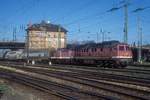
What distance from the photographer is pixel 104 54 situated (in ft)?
137

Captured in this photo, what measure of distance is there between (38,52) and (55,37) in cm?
5868

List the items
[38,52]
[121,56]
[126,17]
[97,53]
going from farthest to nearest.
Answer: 1. [38,52]
2. [126,17]
3. [97,53]
4. [121,56]

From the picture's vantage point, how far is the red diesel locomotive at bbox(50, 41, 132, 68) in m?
40.2

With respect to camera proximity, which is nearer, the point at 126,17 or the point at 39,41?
the point at 126,17

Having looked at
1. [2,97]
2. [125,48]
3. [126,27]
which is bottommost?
[2,97]

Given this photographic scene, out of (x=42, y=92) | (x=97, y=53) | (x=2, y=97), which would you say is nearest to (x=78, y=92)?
(x=42, y=92)

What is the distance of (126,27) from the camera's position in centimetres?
4831

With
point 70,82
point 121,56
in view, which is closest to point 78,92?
point 70,82

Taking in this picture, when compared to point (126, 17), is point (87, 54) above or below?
below

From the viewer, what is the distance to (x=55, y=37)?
14162 cm

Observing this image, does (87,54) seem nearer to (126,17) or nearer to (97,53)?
(97,53)

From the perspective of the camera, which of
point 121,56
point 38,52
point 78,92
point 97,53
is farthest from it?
point 38,52

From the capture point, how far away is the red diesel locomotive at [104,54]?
4019cm

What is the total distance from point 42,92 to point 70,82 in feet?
18.0
